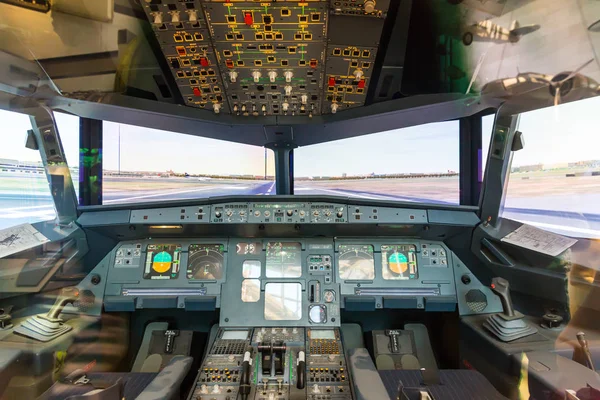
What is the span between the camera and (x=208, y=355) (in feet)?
7.66

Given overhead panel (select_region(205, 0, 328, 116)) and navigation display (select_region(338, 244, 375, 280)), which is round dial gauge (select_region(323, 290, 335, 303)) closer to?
navigation display (select_region(338, 244, 375, 280))

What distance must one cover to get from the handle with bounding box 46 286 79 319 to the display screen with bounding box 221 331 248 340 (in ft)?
3.74

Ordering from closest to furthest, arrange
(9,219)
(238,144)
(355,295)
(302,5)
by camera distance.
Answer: (302,5) < (9,219) < (355,295) < (238,144)

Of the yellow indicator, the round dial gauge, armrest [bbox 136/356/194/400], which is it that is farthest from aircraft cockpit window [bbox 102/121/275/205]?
armrest [bbox 136/356/194/400]

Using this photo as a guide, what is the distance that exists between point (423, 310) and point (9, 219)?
2.98 metres

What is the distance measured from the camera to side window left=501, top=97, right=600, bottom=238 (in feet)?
5.66

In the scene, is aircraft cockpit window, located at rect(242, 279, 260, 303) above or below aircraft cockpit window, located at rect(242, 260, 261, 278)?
below

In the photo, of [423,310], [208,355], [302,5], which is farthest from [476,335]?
[302,5]

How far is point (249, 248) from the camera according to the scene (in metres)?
3.05

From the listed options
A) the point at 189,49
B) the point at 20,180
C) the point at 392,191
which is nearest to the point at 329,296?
the point at 392,191

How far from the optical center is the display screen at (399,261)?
296cm

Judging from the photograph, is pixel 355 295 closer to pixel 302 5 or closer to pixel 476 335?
pixel 476 335

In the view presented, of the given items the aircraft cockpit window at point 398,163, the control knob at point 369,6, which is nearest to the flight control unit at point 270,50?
the control knob at point 369,6

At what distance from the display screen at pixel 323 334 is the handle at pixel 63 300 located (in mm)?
1778
